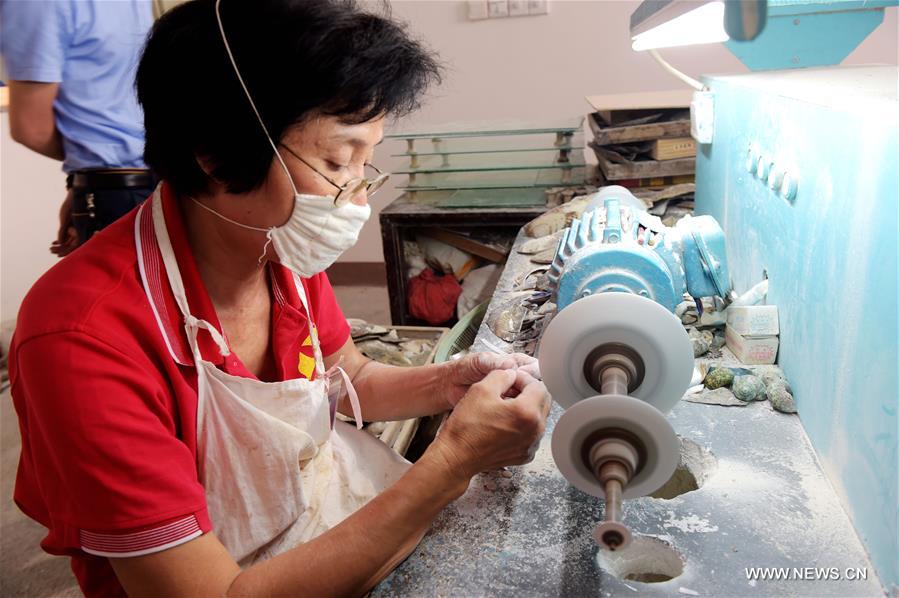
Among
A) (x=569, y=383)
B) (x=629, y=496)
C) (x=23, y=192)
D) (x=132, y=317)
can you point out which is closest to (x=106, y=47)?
(x=132, y=317)

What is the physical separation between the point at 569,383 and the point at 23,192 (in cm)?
475

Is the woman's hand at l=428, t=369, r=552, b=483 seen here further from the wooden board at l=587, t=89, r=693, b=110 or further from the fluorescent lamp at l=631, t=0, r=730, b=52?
the wooden board at l=587, t=89, r=693, b=110

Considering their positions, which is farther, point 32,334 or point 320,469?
point 320,469

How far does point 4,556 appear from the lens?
2463 millimetres

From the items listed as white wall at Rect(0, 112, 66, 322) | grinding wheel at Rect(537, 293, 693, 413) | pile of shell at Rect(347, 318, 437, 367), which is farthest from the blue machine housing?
white wall at Rect(0, 112, 66, 322)

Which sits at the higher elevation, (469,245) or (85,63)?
(85,63)

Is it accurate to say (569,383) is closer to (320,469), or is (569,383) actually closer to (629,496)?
(629,496)

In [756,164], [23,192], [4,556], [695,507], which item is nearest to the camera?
[695,507]

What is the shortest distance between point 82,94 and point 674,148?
249cm

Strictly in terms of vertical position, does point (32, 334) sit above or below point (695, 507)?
above

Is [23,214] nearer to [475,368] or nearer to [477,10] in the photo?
[477,10]

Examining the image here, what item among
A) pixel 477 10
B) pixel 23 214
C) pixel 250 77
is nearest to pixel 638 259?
pixel 250 77

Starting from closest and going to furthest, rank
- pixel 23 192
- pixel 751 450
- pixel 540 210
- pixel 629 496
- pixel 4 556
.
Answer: pixel 629 496
pixel 751 450
pixel 4 556
pixel 540 210
pixel 23 192

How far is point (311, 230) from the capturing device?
115 centimetres
